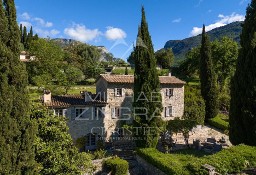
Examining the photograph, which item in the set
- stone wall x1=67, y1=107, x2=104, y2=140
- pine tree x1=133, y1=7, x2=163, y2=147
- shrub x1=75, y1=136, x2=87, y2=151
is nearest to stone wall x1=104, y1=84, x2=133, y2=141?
stone wall x1=67, y1=107, x2=104, y2=140

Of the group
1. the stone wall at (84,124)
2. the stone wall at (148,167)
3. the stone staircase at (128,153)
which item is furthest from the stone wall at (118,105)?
the stone wall at (148,167)

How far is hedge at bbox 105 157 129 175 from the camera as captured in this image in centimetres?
2255

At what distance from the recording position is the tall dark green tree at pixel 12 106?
42.9 feet

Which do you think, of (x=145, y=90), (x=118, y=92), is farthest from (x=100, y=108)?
(x=145, y=90)

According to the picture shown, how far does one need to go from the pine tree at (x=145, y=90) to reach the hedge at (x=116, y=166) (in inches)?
143

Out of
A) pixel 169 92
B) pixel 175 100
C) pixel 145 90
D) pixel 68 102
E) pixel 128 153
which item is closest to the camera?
pixel 145 90

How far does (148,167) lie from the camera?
23406 mm

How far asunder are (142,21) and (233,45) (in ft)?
101

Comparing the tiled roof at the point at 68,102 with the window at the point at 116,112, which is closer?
the tiled roof at the point at 68,102

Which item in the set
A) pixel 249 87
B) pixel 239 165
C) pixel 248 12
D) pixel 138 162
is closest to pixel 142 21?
pixel 248 12

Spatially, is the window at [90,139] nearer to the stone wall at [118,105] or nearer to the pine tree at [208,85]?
the stone wall at [118,105]

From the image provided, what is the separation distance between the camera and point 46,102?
27.5 meters

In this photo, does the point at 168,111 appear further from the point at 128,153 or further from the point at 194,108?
the point at 128,153

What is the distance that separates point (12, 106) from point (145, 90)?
14.4 meters
